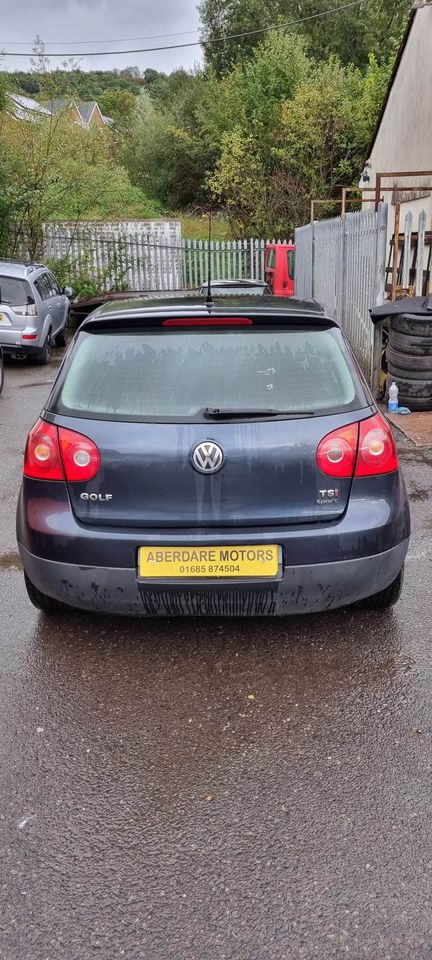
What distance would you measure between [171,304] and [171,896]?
2492 millimetres

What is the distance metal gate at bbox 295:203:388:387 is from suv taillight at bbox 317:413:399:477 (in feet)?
13.4

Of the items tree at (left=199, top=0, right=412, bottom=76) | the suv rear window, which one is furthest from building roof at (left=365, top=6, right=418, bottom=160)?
tree at (left=199, top=0, right=412, bottom=76)

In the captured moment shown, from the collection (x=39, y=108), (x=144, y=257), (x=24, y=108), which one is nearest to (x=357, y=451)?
(x=144, y=257)

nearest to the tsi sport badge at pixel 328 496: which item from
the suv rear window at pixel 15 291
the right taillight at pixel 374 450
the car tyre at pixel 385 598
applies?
the right taillight at pixel 374 450

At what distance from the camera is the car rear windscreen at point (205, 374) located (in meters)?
3.19

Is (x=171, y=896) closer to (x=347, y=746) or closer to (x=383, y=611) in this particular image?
(x=347, y=746)

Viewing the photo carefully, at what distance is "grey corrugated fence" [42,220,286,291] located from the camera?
19531 mm

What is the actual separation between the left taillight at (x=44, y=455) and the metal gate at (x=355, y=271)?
4.47 metres

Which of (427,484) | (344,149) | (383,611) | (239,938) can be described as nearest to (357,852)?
(239,938)

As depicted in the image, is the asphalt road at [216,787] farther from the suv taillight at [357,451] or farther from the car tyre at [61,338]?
the car tyre at [61,338]

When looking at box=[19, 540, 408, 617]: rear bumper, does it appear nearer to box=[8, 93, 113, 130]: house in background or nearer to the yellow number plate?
the yellow number plate

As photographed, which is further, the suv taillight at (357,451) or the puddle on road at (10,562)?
the puddle on road at (10,562)

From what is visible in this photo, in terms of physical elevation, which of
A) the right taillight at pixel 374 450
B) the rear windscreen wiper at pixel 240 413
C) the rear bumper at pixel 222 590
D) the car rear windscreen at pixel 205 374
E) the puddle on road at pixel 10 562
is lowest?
the puddle on road at pixel 10 562

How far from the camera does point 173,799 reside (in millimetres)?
2570
